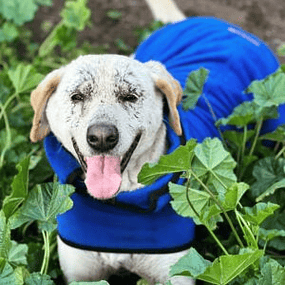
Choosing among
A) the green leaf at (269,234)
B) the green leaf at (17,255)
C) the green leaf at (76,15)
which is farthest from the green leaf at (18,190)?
the green leaf at (76,15)

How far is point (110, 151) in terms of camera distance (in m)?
1.78

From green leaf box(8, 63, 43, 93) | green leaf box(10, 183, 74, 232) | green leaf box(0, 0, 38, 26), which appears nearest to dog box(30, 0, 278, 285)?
green leaf box(10, 183, 74, 232)

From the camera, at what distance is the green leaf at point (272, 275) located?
1521mm

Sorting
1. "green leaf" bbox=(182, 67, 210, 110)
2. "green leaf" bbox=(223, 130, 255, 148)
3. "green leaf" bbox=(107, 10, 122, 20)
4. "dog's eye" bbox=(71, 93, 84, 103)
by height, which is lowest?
"green leaf" bbox=(107, 10, 122, 20)

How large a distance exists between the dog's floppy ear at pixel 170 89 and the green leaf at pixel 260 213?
1.47 ft

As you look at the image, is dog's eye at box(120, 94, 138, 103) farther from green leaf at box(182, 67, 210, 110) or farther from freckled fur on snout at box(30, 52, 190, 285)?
green leaf at box(182, 67, 210, 110)

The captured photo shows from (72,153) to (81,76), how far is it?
10.4 inches

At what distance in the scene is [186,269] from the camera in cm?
154

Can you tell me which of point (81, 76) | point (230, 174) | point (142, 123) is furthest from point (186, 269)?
point (81, 76)

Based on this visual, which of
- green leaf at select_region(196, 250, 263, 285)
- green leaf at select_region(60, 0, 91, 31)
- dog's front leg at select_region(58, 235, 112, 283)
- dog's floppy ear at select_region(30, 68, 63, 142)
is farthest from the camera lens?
green leaf at select_region(60, 0, 91, 31)

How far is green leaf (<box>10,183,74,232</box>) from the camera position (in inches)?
67.7

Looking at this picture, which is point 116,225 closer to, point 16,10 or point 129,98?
point 129,98

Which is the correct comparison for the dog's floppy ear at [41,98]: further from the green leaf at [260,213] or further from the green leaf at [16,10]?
the green leaf at [16,10]

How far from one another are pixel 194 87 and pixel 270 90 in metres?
0.30
